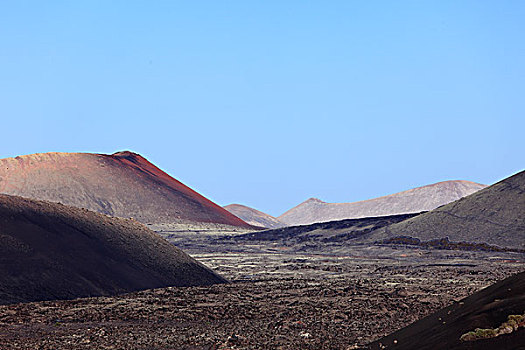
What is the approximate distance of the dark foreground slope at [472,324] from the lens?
10289 millimetres

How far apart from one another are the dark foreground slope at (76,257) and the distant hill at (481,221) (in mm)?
34777

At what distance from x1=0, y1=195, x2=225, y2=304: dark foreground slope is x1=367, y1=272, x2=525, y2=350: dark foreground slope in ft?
50.9

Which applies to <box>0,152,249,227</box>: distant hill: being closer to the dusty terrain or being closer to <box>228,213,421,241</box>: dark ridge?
<box>228,213,421,241</box>: dark ridge

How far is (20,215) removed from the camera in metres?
30.8

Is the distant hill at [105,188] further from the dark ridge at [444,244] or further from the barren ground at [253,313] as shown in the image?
the barren ground at [253,313]

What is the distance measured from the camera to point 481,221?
2499 inches

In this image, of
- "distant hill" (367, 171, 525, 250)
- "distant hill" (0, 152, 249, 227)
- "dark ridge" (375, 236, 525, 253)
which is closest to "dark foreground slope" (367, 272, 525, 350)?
"dark ridge" (375, 236, 525, 253)

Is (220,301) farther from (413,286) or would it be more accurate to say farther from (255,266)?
(255,266)

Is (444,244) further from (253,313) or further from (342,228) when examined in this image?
(253,313)

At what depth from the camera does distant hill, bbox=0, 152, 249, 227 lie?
113875mm

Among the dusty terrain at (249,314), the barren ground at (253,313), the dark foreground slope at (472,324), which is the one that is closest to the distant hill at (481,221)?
the barren ground at (253,313)

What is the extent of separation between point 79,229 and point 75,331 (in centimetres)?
1407

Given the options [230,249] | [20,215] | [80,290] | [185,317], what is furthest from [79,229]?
[230,249]

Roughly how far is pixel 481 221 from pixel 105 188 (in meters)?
77.5
